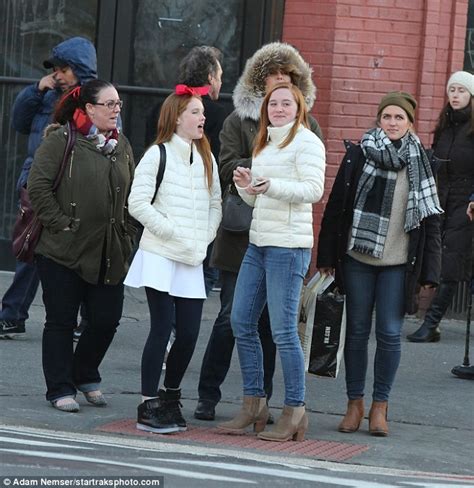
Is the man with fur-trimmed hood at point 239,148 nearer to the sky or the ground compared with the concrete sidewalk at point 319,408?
nearer to the sky

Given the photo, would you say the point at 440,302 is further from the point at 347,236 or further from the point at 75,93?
the point at 75,93

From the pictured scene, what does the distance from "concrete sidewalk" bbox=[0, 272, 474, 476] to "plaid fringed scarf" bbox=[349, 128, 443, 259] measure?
1.05m

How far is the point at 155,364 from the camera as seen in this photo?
773 centimetres

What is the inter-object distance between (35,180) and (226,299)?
3.99 feet

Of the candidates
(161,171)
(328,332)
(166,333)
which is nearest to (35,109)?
(161,171)

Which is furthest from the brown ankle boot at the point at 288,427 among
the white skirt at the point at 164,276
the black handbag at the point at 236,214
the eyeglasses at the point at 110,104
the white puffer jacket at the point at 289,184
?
the eyeglasses at the point at 110,104

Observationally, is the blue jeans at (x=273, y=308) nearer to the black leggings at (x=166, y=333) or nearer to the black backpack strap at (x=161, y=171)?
the black leggings at (x=166, y=333)

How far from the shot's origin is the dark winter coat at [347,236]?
798 cm

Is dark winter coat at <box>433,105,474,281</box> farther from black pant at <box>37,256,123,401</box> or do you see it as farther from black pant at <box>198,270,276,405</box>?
black pant at <box>37,256,123,401</box>

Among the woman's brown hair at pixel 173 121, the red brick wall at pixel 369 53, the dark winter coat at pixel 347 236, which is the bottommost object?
the dark winter coat at pixel 347 236

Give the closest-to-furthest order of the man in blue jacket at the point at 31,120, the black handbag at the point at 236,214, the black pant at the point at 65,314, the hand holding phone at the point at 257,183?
the hand holding phone at the point at 257,183 < the black handbag at the point at 236,214 < the black pant at the point at 65,314 < the man in blue jacket at the point at 31,120

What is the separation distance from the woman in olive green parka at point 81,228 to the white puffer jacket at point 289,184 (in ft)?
2.96

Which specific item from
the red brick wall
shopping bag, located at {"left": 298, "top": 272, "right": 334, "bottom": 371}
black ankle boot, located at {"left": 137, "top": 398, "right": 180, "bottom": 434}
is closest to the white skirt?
black ankle boot, located at {"left": 137, "top": 398, "right": 180, "bottom": 434}

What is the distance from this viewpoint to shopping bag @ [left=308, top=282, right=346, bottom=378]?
26.7 ft
